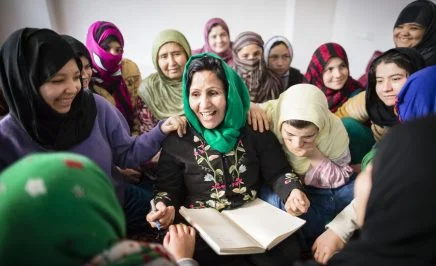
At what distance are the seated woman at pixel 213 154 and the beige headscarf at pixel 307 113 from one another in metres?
0.13

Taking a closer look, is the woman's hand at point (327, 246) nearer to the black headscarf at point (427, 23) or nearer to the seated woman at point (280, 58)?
the seated woman at point (280, 58)

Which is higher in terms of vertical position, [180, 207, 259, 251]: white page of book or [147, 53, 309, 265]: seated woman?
[147, 53, 309, 265]: seated woman

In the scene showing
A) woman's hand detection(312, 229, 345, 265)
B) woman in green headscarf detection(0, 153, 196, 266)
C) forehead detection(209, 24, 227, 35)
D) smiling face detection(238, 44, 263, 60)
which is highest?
forehead detection(209, 24, 227, 35)

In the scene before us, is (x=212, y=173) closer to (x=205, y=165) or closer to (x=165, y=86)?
(x=205, y=165)

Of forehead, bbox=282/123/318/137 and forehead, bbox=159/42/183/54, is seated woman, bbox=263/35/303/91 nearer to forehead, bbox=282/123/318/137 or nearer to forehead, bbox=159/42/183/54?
forehead, bbox=159/42/183/54

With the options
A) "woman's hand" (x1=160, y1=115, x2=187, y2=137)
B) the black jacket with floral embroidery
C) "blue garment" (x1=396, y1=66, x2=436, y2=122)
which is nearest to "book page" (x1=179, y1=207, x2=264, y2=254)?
the black jacket with floral embroidery

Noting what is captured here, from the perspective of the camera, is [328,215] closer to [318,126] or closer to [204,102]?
[318,126]

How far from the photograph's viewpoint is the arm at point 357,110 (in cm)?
191

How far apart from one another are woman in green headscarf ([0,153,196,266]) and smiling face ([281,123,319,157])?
98 cm

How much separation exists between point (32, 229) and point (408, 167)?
66 centimetres

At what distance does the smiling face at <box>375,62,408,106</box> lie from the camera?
5.14 feet

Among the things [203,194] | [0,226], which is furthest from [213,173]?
[0,226]

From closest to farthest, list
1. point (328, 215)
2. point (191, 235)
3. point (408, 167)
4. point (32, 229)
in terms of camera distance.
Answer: point (32, 229) < point (408, 167) < point (191, 235) < point (328, 215)

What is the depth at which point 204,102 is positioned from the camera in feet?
Result: 4.20
